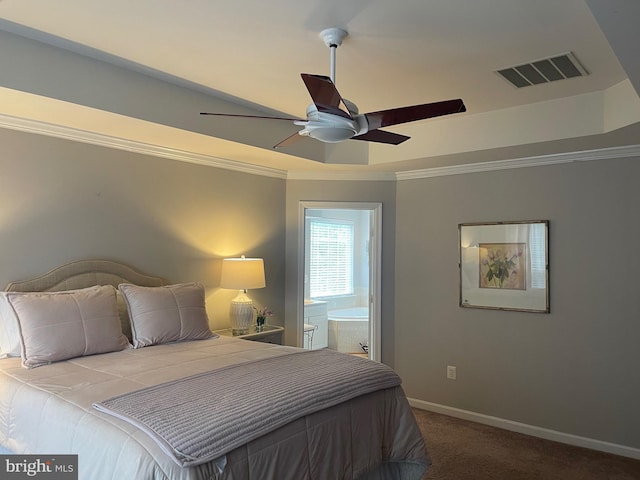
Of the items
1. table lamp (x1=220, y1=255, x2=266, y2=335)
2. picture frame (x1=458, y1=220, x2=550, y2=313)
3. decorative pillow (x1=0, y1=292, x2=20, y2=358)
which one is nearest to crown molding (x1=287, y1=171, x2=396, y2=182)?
A: picture frame (x1=458, y1=220, x2=550, y2=313)

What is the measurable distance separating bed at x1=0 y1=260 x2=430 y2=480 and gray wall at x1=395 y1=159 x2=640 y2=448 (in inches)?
67.4

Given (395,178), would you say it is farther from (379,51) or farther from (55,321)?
(55,321)

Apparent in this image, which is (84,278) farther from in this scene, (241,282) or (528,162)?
(528,162)

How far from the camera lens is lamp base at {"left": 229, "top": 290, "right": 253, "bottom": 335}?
4156 mm

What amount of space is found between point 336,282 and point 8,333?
5.06 meters

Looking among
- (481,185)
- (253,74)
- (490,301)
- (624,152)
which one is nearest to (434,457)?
(490,301)

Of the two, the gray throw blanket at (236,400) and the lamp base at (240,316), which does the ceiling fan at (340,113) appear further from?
the lamp base at (240,316)

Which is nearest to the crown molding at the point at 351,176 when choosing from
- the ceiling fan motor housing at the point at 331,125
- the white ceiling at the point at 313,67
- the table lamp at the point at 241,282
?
the white ceiling at the point at 313,67

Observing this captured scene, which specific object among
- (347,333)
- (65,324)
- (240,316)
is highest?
(65,324)

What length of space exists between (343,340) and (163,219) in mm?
3707

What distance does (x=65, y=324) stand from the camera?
2785 millimetres

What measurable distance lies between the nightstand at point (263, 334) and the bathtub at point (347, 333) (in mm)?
2296

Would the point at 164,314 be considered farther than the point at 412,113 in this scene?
Yes

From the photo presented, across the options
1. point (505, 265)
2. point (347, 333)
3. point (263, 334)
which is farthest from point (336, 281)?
point (505, 265)
